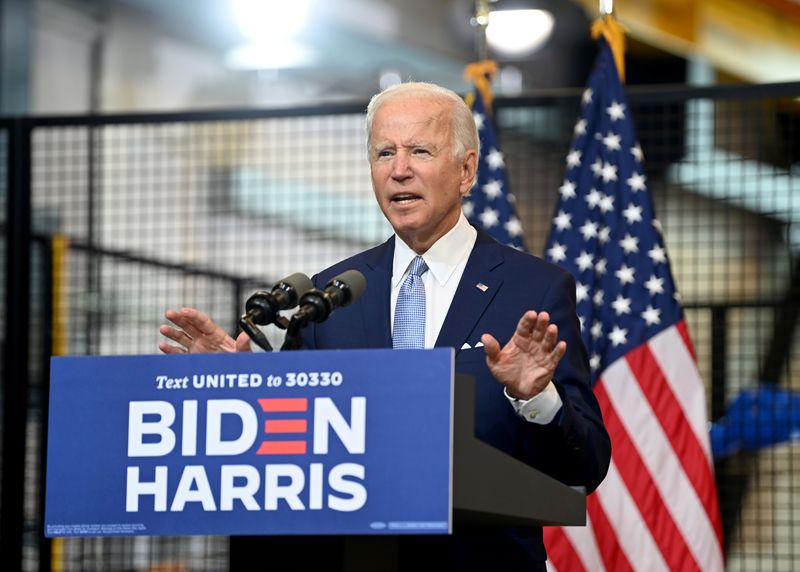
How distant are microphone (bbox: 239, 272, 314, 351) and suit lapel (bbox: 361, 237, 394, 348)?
1.48ft

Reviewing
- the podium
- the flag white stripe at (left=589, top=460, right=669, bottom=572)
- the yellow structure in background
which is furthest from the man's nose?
the yellow structure in background

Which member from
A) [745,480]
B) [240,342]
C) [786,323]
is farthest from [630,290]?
[240,342]

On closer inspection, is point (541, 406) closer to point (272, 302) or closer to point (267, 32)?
point (272, 302)

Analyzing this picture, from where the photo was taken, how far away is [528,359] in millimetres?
2430

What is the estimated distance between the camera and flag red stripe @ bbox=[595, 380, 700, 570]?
4.57 metres

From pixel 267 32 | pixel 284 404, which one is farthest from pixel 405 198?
pixel 267 32

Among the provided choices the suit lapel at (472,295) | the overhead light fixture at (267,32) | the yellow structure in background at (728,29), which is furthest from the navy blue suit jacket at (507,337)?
the yellow structure in background at (728,29)

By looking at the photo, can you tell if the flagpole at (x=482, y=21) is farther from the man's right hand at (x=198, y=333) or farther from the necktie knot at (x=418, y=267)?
the man's right hand at (x=198, y=333)

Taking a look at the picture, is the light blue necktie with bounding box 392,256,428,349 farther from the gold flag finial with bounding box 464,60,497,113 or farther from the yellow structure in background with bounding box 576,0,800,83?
the yellow structure in background with bounding box 576,0,800,83

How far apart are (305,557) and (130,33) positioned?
8.14 metres

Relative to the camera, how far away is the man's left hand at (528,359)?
2393mm

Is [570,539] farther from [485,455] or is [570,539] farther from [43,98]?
[43,98]

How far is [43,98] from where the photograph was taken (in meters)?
9.02

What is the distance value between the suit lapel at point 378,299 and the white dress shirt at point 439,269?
0.07 feet
